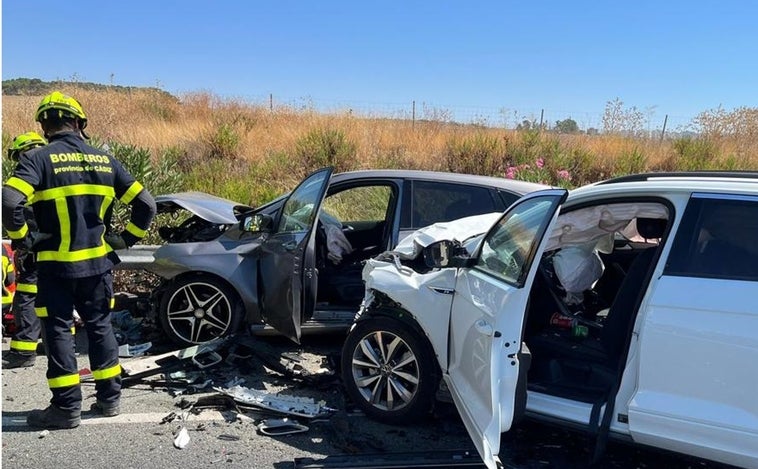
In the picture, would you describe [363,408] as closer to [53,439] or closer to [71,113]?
[53,439]

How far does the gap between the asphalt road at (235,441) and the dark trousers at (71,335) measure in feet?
0.75

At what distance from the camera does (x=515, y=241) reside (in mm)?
3311

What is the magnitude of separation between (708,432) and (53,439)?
145 inches

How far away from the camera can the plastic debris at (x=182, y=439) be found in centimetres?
364

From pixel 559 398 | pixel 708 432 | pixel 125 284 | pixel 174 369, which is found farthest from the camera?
pixel 125 284

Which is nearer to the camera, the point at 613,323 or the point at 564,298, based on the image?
the point at 613,323

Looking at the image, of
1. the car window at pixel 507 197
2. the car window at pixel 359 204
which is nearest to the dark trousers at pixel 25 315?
the car window at pixel 359 204

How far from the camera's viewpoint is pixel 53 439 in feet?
12.2

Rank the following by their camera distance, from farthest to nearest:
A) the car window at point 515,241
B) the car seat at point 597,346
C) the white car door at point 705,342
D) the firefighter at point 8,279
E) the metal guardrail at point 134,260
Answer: the metal guardrail at point 134,260 → the firefighter at point 8,279 → the car seat at point 597,346 → the car window at point 515,241 → the white car door at point 705,342

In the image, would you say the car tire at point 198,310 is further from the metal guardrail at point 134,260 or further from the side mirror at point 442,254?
the side mirror at point 442,254

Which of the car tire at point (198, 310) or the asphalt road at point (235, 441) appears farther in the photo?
the car tire at point (198, 310)

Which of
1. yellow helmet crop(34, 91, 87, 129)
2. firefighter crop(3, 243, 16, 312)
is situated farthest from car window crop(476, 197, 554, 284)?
firefighter crop(3, 243, 16, 312)

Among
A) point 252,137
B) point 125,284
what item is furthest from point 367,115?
point 125,284

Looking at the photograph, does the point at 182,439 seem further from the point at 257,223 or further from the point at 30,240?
the point at 257,223
